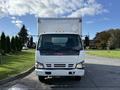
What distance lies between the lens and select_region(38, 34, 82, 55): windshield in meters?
13.5

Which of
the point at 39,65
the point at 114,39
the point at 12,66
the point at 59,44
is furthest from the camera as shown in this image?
the point at 114,39

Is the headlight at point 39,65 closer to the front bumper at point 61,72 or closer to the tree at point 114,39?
the front bumper at point 61,72

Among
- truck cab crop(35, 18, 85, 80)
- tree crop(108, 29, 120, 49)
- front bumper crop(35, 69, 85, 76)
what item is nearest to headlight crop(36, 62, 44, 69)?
truck cab crop(35, 18, 85, 80)

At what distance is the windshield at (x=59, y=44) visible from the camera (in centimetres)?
1353

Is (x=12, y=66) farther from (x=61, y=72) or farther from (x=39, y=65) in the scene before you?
(x=61, y=72)

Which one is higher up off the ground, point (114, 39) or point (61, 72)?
point (114, 39)

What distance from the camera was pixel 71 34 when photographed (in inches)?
572

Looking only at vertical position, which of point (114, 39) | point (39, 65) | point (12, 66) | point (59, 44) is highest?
point (114, 39)

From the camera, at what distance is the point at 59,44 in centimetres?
1402

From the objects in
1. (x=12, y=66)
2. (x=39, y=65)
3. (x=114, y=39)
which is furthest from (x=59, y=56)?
(x=114, y=39)

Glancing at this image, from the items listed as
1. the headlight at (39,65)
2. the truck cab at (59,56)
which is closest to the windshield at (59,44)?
the truck cab at (59,56)

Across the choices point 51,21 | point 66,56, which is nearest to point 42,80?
point 66,56

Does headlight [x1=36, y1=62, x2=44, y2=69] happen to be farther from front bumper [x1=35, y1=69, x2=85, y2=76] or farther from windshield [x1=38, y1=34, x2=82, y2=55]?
windshield [x1=38, y1=34, x2=82, y2=55]

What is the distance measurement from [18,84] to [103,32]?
137 meters
